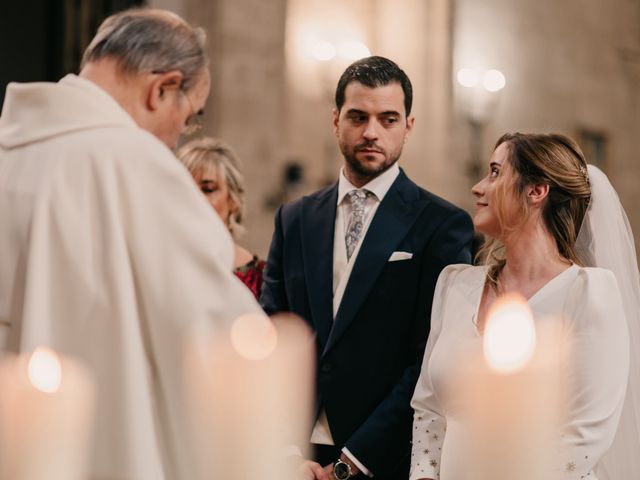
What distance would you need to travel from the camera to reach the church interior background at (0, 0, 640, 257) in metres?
7.14

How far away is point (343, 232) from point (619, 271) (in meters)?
0.86

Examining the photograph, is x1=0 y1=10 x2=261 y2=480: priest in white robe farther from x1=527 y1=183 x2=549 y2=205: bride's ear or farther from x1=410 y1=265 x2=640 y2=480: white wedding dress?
x1=527 y1=183 x2=549 y2=205: bride's ear

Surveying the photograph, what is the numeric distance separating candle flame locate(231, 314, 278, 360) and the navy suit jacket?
972 mm

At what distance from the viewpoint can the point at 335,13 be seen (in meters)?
8.95

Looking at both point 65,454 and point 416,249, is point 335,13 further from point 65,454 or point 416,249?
point 65,454

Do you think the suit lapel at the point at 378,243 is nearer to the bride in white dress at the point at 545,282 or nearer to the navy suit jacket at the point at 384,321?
the navy suit jacket at the point at 384,321

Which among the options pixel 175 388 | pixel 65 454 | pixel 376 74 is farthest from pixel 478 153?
pixel 65 454

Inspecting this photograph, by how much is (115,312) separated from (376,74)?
1.38m

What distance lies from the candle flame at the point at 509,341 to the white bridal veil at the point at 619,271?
5.26 feet

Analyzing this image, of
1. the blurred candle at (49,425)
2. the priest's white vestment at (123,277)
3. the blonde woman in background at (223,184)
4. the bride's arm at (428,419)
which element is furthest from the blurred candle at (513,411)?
the blonde woman in background at (223,184)

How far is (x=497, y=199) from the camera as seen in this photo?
9.40ft

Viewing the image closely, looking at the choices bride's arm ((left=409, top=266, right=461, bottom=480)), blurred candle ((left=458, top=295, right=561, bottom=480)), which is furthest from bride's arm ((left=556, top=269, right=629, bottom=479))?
blurred candle ((left=458, top=295, right=561, bottom=480))

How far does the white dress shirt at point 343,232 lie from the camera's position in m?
3.10

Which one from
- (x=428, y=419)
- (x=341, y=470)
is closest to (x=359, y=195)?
(x=428, y=419)
